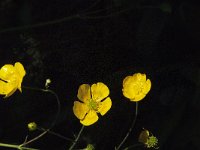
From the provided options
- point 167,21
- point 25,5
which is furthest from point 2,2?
point 167,21

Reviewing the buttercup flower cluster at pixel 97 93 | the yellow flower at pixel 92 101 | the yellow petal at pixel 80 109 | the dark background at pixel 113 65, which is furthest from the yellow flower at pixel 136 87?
the dark background at pixel 113 65

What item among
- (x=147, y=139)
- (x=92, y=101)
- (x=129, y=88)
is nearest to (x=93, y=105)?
(x=92, y=101)

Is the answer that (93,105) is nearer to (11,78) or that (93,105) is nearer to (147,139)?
(147,139)

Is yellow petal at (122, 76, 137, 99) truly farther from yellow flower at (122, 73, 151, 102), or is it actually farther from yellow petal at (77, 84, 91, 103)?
yellow petal at (77, 84, 91, 103)

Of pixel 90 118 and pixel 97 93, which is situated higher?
pixel 97 93

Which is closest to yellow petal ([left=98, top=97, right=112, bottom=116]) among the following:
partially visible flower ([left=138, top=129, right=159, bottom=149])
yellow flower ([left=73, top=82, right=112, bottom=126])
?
yellow flower ([left=73, top=82, right=112, bottom=126])

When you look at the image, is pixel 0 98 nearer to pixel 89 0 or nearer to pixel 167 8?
pixel 89 0
